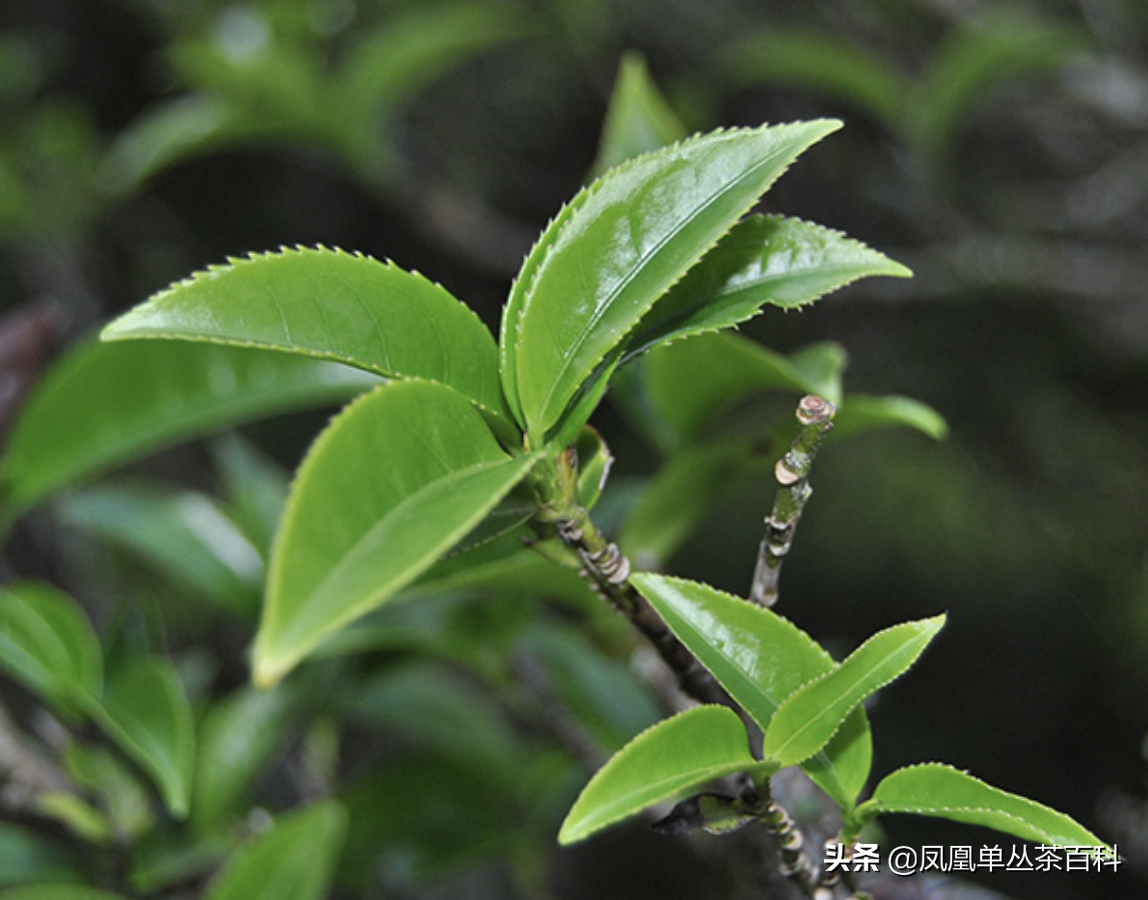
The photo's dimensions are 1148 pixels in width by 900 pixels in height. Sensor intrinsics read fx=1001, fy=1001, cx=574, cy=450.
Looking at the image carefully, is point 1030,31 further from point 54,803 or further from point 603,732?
point 54,803

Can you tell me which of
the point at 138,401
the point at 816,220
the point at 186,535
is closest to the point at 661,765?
the point at 138,401

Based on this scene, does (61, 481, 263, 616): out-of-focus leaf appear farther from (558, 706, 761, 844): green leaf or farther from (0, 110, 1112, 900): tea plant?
(558, 706, 761, 844): green leaf

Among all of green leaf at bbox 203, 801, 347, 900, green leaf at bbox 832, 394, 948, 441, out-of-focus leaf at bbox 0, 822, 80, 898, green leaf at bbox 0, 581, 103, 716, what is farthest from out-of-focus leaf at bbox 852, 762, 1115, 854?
out-of-focus leaf at bbox 0, 822, 80, 898

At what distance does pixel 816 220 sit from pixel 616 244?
124 centimetres

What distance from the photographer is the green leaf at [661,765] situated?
0.38m

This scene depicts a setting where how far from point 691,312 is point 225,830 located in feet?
2.06

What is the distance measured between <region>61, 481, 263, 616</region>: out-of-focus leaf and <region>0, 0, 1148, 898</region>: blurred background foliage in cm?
16

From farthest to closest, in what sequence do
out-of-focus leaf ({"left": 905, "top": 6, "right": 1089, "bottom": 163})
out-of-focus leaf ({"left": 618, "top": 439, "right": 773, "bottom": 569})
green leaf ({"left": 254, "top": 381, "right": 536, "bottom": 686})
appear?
out-of-focus leaf ({"left": 905, "top": 6, "right": 1089, "bottom": 163}), out-of-focus leaf ({"left": 618, "top": 439, "right": 773, "bottom": 569}), green leaf ({"left": 254, "top": 381, "right": 536, "bottom": 686})

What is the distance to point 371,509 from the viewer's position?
0.34 metres

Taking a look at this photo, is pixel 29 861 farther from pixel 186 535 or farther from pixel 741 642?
pixel 741 642

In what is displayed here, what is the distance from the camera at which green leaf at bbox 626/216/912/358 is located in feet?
1.48

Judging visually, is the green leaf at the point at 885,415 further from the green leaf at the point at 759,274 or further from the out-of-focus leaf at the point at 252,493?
the out-of-focus leaf at the point at 252,493

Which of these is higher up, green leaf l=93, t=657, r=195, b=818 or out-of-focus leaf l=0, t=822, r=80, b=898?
green leaf l=93, t=657, r=195, b=818

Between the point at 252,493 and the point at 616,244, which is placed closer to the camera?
the point at 616,244
